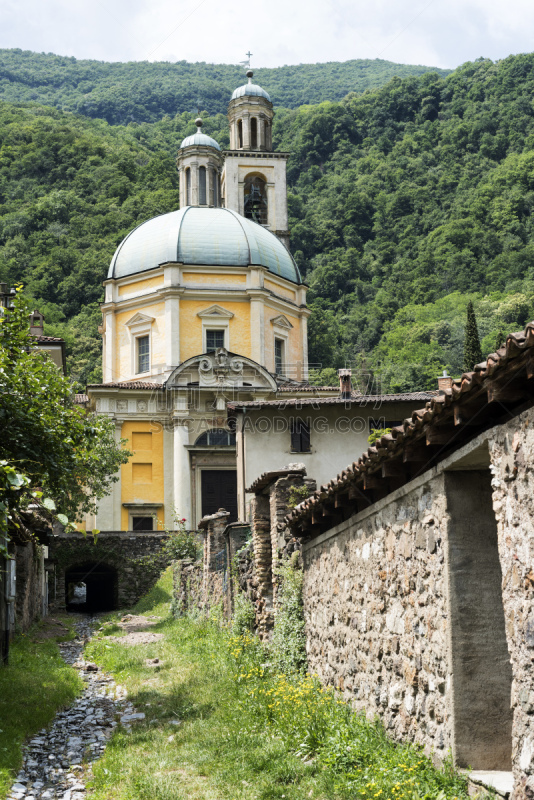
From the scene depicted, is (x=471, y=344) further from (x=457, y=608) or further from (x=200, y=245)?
(x=457, y=608)

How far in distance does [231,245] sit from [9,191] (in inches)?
1982

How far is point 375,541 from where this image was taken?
9.83m

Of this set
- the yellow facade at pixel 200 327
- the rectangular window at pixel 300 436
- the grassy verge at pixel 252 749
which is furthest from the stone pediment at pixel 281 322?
the grassy verge at pixel 252 749

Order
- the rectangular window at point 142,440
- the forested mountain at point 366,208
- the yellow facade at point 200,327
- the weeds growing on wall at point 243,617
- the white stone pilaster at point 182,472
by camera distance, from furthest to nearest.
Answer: the forested mountain at point 366,208
the yellow facade at point 200,327
the rectangular window at point 142,440
the white stone pilaster at point 182,472
the weeds growing on wall at point 243,617

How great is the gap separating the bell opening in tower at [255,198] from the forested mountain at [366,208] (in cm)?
1414

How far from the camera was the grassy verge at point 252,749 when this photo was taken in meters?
7.95

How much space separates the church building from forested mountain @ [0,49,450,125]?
7971cm

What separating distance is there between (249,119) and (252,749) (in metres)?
54.9

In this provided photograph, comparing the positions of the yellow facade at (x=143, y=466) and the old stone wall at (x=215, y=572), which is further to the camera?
the yellow facade at (x=143, y=466)

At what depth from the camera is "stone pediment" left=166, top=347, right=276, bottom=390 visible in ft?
128

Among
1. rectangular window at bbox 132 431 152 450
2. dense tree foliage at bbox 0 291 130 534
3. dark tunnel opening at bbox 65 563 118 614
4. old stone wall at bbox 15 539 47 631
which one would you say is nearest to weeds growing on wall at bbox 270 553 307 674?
dense tree foliage at bbox 0 291 130 534

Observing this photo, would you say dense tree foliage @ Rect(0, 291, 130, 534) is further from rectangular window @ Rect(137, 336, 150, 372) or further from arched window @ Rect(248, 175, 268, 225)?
arched window @ Rect(248, 175, 268, 225)

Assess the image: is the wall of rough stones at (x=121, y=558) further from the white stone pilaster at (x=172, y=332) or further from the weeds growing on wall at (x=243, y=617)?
the weeds growing on wall at (x=243, y=617)

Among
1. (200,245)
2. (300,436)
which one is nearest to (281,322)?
(200,245)
